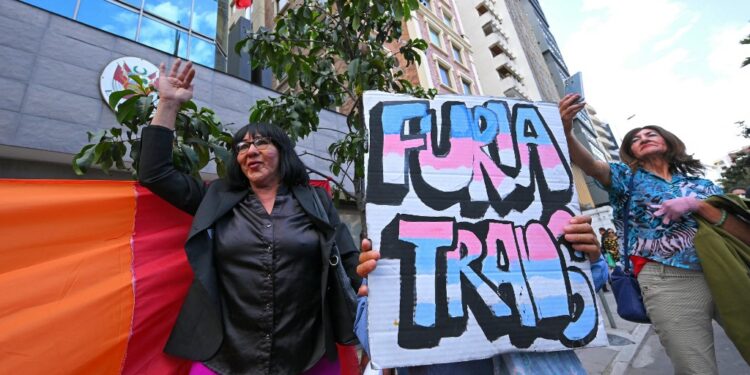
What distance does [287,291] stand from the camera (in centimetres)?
143

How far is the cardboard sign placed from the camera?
1098mm

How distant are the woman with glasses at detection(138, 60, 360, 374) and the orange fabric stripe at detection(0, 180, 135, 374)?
0.30 meters

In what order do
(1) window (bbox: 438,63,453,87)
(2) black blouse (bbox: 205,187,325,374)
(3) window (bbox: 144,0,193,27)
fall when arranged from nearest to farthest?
(2) black blouse (bbox: 205,187,325,374), (3) window (bbox: 144,0,193,27), (1) window (bbox: 438,63,453,87)

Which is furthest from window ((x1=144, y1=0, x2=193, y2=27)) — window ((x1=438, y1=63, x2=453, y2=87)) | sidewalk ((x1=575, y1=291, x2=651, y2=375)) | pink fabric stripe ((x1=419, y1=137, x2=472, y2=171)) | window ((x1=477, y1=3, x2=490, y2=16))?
window ((x1=477, y1=3, x2=490, y2=16))

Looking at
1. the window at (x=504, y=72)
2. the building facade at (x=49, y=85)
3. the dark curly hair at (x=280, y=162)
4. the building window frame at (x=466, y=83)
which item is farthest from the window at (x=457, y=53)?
the dark curly hair at (x=280, y=162)

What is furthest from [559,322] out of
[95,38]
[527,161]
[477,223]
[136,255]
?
[95,38]

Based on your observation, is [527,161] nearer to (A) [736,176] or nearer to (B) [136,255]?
(B) [136,255]

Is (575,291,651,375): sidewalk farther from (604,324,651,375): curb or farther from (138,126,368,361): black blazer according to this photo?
(138,126,368,361): black blazer

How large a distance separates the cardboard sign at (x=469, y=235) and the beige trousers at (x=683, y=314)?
0.96 metres

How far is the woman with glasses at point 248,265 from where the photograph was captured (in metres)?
1.37

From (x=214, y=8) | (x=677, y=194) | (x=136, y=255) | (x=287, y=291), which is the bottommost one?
(x=287, y=291)

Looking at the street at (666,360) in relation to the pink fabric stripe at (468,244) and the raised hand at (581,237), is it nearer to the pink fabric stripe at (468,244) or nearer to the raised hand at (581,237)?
the raised hand at (581,237)

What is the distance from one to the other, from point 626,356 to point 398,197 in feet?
14.2

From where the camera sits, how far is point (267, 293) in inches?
55.2
